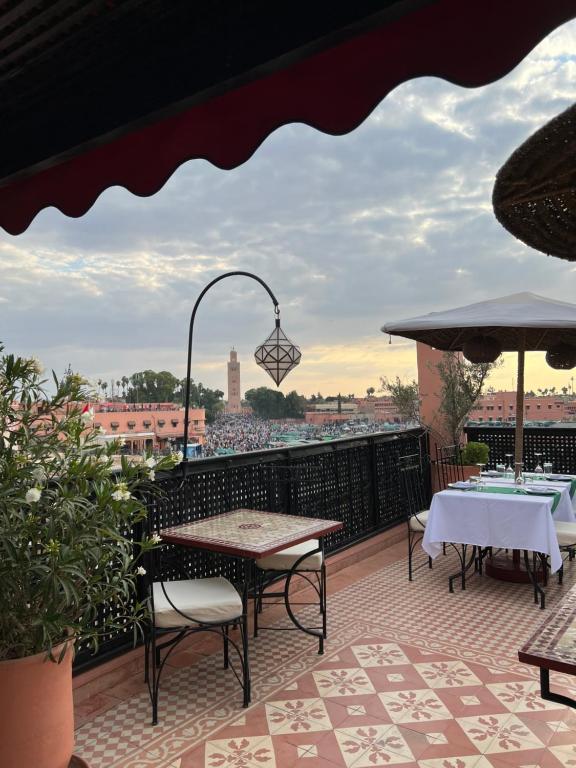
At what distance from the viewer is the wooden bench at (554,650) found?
160 cm

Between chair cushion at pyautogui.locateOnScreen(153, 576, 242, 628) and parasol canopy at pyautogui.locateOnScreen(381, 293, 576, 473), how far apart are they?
105 inches

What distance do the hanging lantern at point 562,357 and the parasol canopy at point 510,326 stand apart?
37mm

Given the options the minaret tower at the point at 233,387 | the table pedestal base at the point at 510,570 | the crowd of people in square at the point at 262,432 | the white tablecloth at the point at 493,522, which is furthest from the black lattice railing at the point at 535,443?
the minaret tower at the point at 233,387

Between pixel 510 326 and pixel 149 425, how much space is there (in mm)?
2795

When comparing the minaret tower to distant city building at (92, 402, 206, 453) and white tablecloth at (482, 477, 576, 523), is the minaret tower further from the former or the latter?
white tablecloth at (482, 477, 576, 523)

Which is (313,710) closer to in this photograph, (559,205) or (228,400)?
(559,205)

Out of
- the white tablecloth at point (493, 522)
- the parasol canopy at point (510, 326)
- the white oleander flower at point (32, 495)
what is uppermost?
the parasol canopy at point (510, 326)

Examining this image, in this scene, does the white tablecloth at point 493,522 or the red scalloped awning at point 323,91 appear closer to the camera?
the red scalloped awning at point 323,91

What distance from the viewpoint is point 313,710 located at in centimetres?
278

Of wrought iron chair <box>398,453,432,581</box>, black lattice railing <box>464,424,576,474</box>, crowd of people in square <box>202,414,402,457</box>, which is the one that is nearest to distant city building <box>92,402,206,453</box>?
crowd of people in square <box>202,414,402,457</box>

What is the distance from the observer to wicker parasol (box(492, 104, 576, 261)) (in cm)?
86

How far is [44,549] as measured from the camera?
1.89 meters

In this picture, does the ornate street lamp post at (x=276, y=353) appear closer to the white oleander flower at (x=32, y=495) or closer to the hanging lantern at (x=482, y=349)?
the hanging lantern at (x=482, y=349)

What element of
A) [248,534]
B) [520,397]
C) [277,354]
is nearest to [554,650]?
[248,534]
